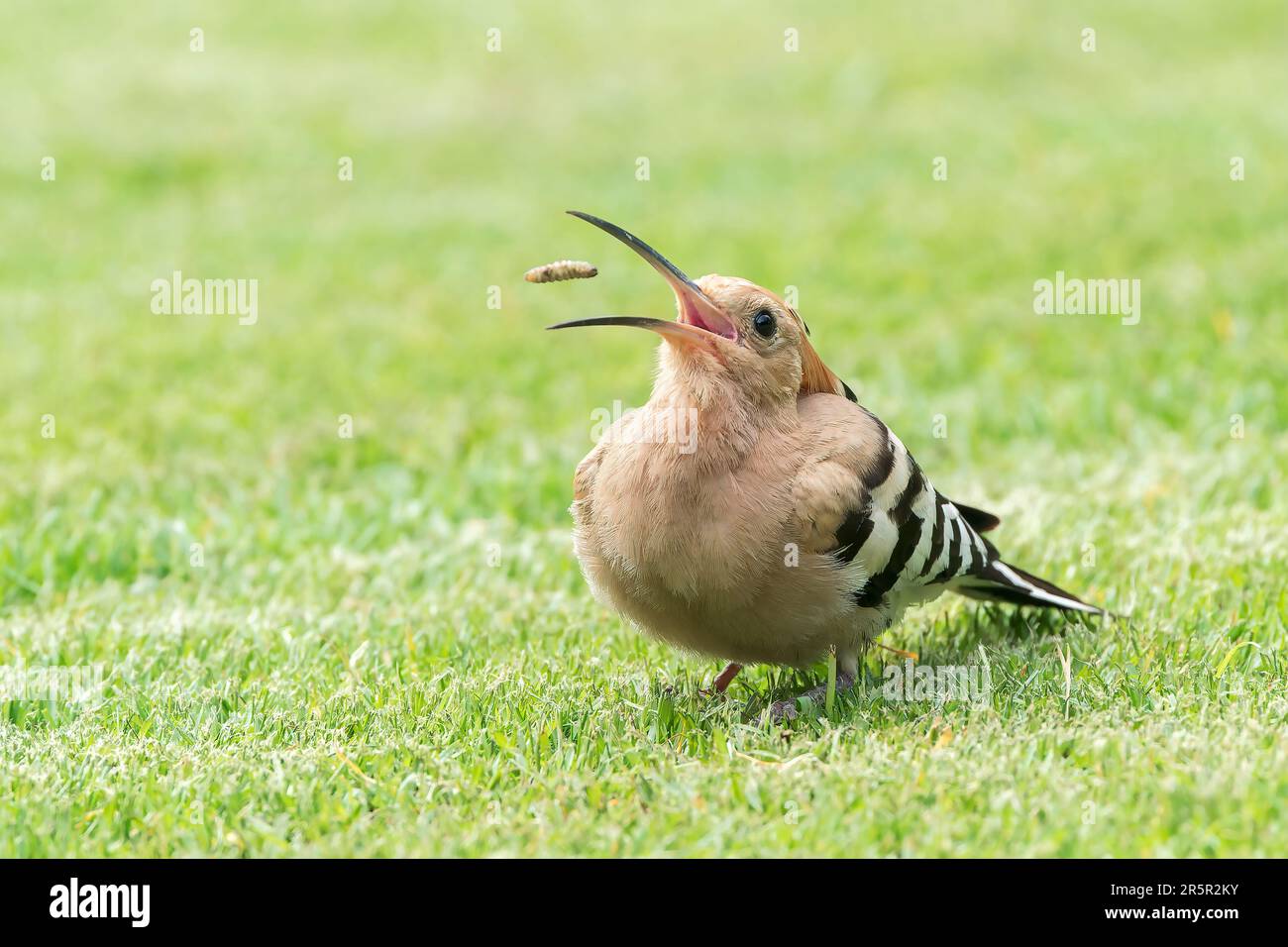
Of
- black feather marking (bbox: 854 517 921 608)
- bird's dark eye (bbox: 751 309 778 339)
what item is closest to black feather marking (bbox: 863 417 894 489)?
black feather marking (bbox: 854 517 921 608)

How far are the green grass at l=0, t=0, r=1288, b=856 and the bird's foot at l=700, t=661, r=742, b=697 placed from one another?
122 millimetres

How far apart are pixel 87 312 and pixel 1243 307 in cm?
648

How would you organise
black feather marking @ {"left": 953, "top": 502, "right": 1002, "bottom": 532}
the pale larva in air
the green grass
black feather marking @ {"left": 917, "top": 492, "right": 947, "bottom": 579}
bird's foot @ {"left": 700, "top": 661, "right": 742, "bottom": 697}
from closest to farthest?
the green grass
the pale larva in air
black feather marking @ {"left": 917, "top": 492, "right": 947, "bottom": 579}
bird's foot @ {"left": 700, "top": 661, "right": 742, "bottom": 697}
black feather marking @ {"left": 953, "top": 502, "right": 1002, "bottom": 532}

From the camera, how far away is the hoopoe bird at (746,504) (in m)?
3.68

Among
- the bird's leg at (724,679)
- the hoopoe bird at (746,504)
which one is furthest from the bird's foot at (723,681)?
the hoopoe bird at (746,504)

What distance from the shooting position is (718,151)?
11.5 metres

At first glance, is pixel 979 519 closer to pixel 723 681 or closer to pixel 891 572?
pixel 891 572

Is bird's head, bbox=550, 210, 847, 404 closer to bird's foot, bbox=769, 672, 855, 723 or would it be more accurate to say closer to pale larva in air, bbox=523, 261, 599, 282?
pale larva in air, bbox=523, 261, 599, 282

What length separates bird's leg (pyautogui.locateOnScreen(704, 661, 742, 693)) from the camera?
416 cm

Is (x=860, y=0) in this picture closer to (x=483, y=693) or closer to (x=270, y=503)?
(x=270, y=503)

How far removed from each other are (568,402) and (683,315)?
3.50 metres

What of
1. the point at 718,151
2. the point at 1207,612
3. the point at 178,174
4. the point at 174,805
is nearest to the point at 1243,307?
the point at 1207,612

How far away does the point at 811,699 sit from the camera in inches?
155

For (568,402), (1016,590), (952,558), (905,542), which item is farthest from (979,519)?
(568,402)
